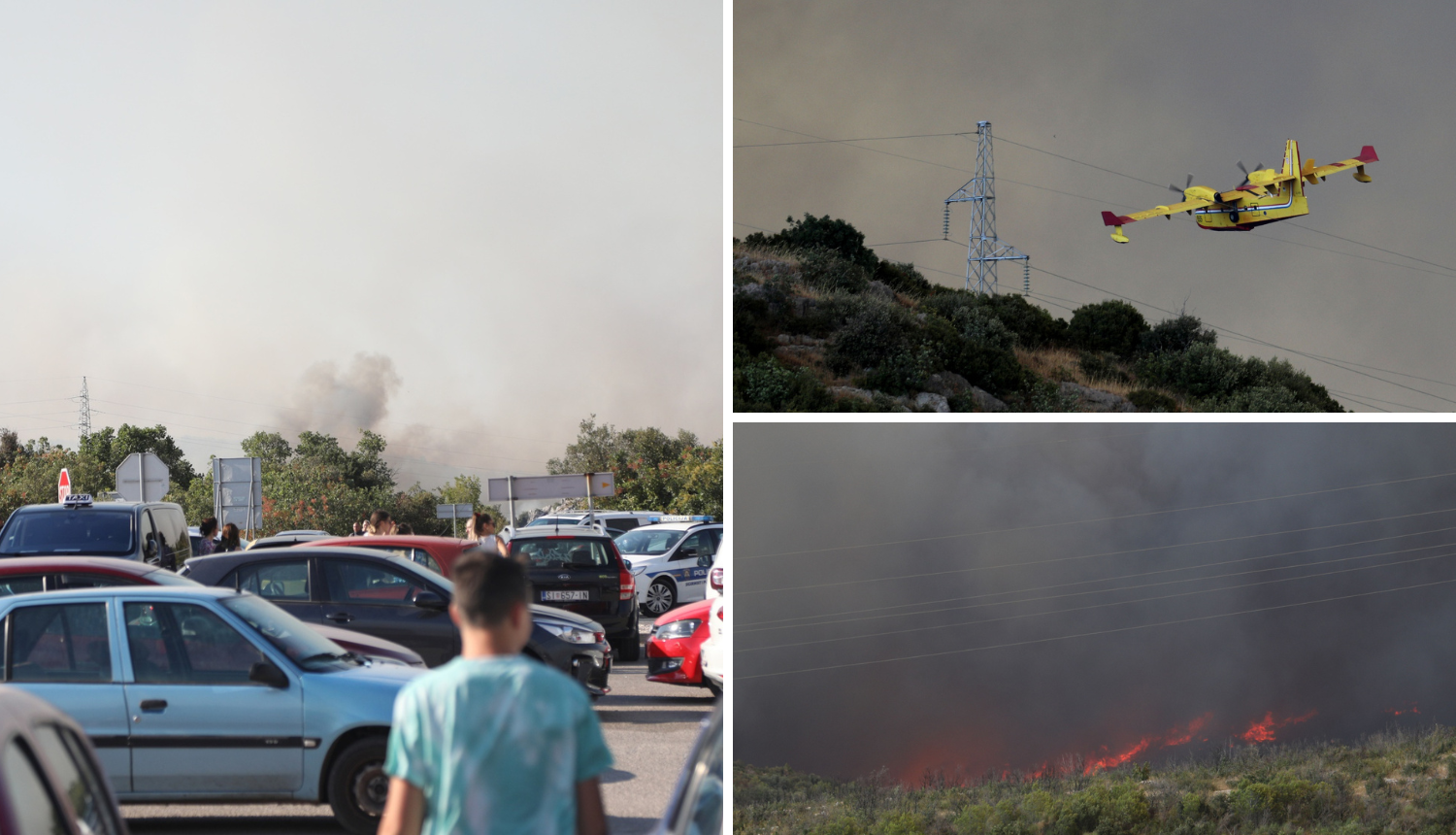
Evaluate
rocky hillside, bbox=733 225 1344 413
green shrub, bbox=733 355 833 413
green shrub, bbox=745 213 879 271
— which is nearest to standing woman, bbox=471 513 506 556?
green shrub, bbox=733 355 833 413

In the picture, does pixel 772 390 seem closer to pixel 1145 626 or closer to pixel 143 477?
pixel 1145 626

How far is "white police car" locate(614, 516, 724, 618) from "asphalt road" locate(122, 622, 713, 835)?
7.95 meters

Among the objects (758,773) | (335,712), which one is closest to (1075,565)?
(758,773)

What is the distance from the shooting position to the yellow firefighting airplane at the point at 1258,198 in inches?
1507

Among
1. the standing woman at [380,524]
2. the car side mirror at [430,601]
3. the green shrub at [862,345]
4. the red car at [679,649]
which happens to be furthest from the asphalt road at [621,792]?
the green shrub at [862,345]

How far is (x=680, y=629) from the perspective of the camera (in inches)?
475

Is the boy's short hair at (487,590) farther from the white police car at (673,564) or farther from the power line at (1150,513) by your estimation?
the white police car at (673,564)

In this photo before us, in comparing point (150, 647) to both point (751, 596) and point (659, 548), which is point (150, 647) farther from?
point (659, 548)

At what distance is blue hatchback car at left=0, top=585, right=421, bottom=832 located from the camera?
646cm

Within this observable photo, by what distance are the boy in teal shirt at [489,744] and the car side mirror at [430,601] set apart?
22.0 ft

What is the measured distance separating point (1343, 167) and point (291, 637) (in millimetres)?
37704

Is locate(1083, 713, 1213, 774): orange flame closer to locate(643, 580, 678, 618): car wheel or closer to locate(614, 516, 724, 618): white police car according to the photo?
locate(614, 516, 724, 618): white police car

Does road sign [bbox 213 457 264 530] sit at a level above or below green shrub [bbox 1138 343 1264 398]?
below

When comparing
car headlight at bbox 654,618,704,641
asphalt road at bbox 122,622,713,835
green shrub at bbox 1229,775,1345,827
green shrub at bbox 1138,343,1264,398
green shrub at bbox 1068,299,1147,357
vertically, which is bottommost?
green shrub at bbox 1229,775,1345,827
